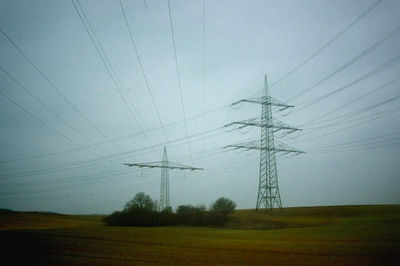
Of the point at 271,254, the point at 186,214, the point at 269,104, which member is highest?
the point at 269,104

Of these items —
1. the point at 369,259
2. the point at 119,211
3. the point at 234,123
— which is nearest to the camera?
the point at 369,259

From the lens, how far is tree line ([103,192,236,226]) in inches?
1453

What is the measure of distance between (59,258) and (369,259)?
1238 centimetres

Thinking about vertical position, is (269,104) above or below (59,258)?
above

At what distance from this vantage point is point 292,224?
29000 mm

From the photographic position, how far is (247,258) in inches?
394

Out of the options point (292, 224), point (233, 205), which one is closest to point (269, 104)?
point (292, 224)

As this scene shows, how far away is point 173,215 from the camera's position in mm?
39281

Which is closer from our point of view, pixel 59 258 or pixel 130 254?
pixel 59 258

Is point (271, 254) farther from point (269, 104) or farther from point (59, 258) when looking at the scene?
point (269, 104)

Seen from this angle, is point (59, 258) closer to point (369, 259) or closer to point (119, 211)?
point (369, 259)

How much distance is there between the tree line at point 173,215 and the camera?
36.9 m

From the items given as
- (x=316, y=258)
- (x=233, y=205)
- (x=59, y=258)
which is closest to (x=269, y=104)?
(x=233, y=205)

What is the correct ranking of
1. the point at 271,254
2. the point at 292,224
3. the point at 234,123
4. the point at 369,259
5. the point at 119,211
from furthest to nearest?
the point at 119,211 < the point at 292,224 < the point at 234,123 < the point at 271,254 < the point at 369,259
